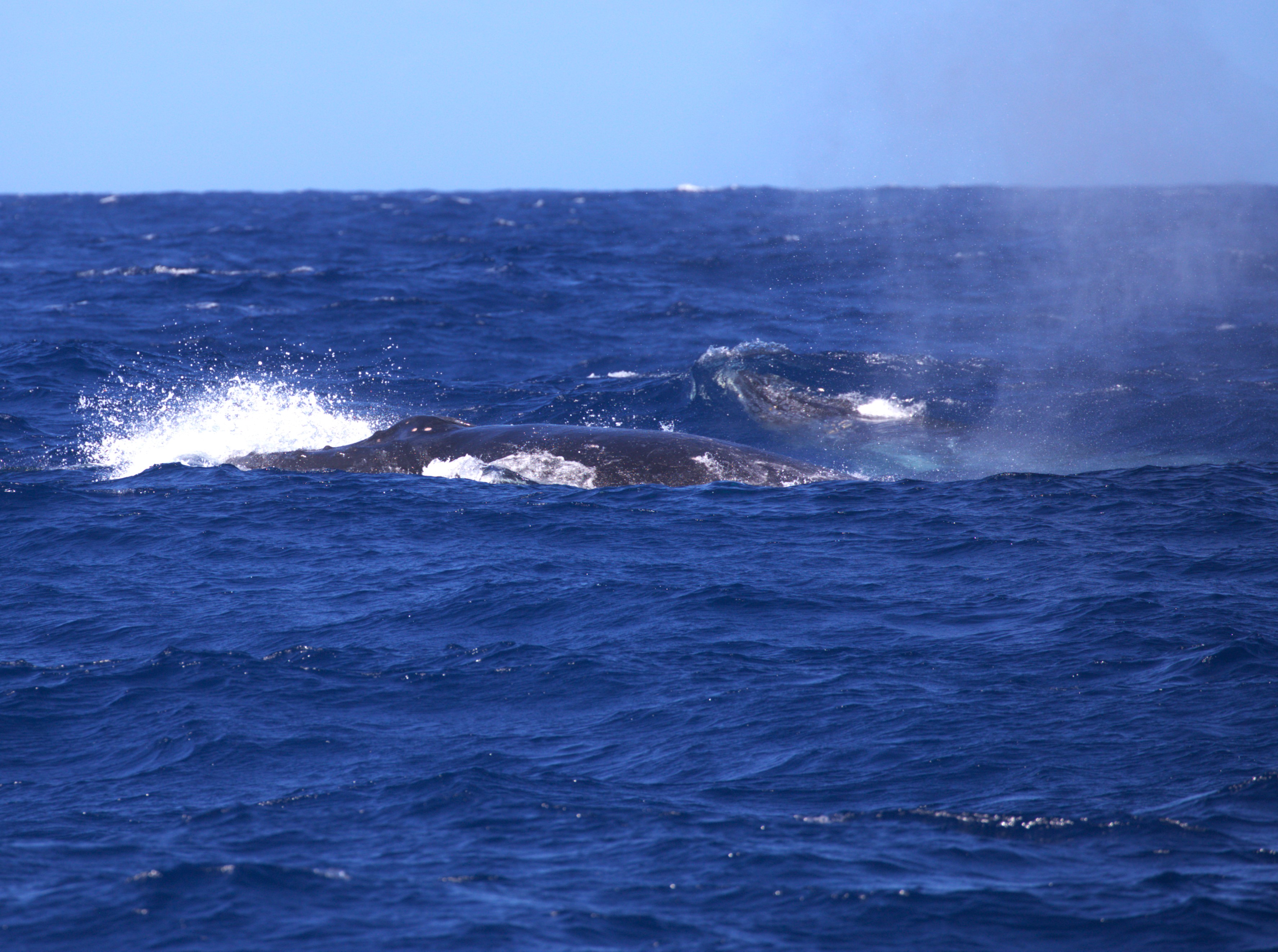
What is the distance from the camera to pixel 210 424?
63.0ft

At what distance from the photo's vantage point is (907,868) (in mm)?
6457

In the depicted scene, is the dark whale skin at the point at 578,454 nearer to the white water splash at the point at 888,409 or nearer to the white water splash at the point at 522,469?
the white water splash at the point at 522,469

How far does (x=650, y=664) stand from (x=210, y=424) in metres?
12.2

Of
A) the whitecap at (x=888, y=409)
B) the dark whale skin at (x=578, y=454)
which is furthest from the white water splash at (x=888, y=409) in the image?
the dark whale skin at (x=578, y=454)

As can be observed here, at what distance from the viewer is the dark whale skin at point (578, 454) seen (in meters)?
15.5

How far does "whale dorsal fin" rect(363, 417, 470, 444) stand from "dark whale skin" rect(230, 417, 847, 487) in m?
0.02

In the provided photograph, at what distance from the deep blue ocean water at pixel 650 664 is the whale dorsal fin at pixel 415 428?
1.25m

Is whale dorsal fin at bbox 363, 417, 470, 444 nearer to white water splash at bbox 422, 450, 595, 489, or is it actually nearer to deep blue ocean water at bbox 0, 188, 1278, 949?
white water splash at bbox 422, 450, 595, 489

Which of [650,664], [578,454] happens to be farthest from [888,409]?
[650,664]

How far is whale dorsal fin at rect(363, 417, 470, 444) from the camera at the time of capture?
16.6 meters

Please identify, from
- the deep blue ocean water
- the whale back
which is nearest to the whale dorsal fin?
the whale back

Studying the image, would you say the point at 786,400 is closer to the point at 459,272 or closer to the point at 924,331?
the point at 924,331

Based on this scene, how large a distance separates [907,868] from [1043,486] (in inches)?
362

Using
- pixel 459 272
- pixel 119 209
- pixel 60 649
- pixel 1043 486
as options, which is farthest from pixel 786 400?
pixel 119 209
